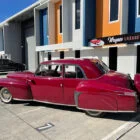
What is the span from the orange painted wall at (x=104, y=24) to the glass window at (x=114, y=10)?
0.29m

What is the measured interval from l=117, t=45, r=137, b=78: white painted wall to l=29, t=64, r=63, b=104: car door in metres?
6.93

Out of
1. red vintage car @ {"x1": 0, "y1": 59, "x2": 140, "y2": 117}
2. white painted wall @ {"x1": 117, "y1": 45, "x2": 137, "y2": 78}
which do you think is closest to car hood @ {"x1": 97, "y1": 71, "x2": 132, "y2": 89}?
red vintage car @ {"x1": 0, "y1": 59, "x2": 140, "y2": 117}

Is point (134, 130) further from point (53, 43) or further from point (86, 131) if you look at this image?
point (53, 43)

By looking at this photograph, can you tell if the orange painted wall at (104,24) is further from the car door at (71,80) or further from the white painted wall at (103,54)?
the car door at (71,80)

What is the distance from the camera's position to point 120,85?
5309 mm

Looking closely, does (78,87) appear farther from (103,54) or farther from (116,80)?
(103,54)

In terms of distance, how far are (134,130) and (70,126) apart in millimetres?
1518

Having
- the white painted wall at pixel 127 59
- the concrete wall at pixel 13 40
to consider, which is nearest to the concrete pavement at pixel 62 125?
the white painted wall at pixel 127 59

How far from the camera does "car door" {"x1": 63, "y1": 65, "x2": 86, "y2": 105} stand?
5973 mm

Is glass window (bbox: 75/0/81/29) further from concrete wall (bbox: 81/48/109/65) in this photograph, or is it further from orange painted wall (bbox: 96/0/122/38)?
orange painted wall (bbox: 96/0/122/38)

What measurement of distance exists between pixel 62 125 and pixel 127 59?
28.2 feet

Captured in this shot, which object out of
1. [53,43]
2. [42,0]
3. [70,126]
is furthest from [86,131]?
[42,0]

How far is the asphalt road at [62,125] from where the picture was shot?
4523 mm

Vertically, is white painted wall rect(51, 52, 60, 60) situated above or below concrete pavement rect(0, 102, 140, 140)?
above
